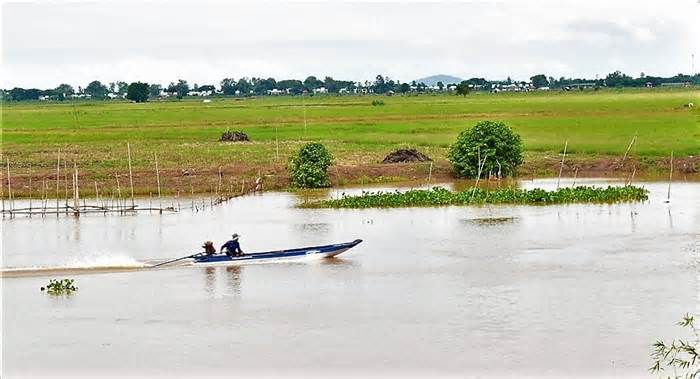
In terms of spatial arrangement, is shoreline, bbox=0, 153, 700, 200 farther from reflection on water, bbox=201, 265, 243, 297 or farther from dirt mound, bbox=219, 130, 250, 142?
reflection on water, bbox=201, 265, 243, 297

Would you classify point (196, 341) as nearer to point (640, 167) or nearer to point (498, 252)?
point (498, 252)

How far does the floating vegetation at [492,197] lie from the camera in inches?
931

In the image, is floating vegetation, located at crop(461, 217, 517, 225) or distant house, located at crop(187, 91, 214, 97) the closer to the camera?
floating vegetation, located at crop(461, 217, 517, 225)

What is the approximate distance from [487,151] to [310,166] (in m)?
4.71


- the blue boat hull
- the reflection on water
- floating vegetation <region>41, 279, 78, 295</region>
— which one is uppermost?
the blue boat hull

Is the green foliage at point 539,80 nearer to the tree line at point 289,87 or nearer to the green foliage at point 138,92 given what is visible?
the tree line at point 289,87

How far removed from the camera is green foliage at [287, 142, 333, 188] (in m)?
27.2

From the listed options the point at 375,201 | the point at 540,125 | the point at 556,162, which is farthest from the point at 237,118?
the point at 375,201

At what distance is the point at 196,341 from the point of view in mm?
12117

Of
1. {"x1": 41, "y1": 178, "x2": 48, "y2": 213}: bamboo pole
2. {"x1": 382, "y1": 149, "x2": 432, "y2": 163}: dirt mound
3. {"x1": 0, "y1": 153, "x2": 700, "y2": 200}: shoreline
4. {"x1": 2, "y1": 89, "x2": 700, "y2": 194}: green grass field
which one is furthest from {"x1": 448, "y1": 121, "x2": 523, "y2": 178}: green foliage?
{"x1": 41, "y1": 178, "x2": 48, "y2": 213}: bamboo pole

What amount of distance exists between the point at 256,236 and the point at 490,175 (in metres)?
10.3

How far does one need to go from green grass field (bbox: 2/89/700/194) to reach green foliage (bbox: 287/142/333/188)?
3.61 meters

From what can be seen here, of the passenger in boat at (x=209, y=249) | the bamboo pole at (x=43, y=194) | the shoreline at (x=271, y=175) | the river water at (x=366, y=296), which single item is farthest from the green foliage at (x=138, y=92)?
the passenger in boat at (x=209, y=249)

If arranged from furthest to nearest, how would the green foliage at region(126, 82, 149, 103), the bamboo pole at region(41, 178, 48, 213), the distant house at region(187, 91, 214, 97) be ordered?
the distant house at region(187, 91, 214, 97), the green foliage at region(126, 82, 149, 103), the bamboo pole at region(41, 178, 48, 213)
